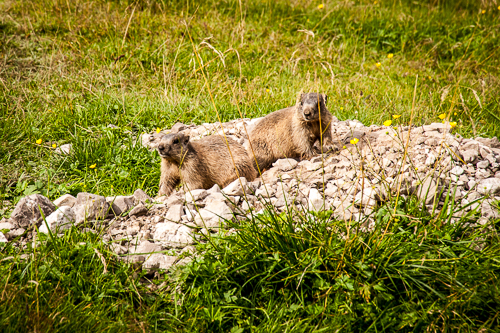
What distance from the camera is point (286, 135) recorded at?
5410 mm

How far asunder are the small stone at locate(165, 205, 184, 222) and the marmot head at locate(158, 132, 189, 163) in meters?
0.97

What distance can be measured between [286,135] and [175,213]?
8.00 feet

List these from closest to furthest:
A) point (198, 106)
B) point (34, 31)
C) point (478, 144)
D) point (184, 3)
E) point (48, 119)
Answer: point (478, 144) < point (48, 119) < point (198, 106) < point (34, 31) < point (184, 3)

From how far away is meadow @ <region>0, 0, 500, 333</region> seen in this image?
2.54m

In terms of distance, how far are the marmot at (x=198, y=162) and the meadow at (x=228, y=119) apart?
309mm

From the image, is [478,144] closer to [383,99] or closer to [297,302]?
[383,99]

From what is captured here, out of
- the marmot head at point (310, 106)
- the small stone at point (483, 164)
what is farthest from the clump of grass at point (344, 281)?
the marmot head at point (310, 106)

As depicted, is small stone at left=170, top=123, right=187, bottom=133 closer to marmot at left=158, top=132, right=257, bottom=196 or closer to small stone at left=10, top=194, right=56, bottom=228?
marmot at left=158, top=132, right=257, bottom=196

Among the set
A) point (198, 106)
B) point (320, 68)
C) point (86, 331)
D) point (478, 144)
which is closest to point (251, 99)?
point (198, 106)

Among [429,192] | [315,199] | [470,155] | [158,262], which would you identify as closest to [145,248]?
[158,262]

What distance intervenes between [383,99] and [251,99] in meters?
2.19

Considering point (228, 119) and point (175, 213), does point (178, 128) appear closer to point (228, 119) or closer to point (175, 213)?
point (228, 119)

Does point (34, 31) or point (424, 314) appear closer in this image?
point (424, 314)

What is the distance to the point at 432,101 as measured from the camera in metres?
5.93
